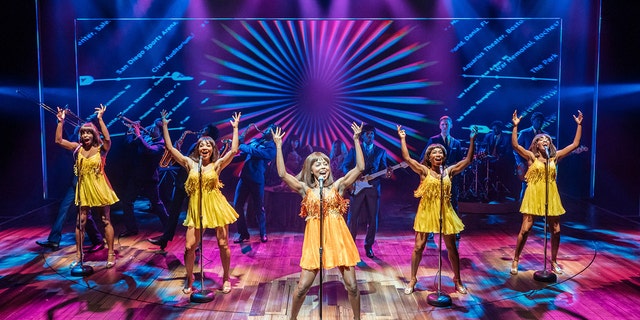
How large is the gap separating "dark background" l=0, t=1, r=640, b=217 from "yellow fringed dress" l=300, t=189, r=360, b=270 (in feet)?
21.9

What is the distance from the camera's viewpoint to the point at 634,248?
840 cm

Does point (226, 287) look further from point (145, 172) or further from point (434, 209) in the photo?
point (145, 172)

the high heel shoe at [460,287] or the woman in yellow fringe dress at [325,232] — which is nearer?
the woman in yellow fringe dress at [325,232]

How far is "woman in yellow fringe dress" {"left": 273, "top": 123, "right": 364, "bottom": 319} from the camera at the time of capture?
17.2 ft

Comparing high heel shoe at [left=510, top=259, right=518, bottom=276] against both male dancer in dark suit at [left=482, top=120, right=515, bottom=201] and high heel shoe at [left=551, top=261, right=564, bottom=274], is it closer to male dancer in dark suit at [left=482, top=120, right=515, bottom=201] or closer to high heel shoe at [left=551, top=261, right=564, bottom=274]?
high heel shoe at [left=551, top=261, right=564, bottom=274]

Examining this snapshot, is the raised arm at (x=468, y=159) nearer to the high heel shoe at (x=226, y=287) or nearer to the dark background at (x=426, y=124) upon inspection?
the high heel shoe at (x=226, y=287)

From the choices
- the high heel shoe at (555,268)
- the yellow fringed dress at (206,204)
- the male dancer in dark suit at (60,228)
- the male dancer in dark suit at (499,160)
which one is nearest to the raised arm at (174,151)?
the yellow fringed dress at (206,204)

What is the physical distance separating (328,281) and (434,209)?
1.58m

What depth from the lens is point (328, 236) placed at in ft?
17.4

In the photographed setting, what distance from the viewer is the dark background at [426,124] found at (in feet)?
35.9

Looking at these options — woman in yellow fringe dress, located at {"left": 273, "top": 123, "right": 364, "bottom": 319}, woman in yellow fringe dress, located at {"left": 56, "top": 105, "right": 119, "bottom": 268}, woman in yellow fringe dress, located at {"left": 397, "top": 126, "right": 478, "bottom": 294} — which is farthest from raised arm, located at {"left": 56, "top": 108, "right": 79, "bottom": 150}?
→ woman in yellow fringe dress, located at {"left": 397, "top": 126, "right": 478, "bottom": 294}

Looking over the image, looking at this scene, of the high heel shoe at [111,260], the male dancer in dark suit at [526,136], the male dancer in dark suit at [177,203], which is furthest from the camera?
the male dancer in dark suit at [526,136]

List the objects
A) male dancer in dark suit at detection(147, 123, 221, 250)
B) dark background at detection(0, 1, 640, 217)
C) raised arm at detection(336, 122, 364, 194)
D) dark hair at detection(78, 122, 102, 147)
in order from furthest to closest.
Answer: dark background at detection(0, 1, 640, 217), male dancer in dark suit at detection(147, 123, 221, 250), dark hair at detection(78, 122, 102, 147), raised arm at detection(336, 122, 364, 194)

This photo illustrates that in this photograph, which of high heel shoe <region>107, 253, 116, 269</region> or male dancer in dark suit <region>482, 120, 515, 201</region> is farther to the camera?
male dancer in dark suit <region>482, 120, 515, 201</region>
